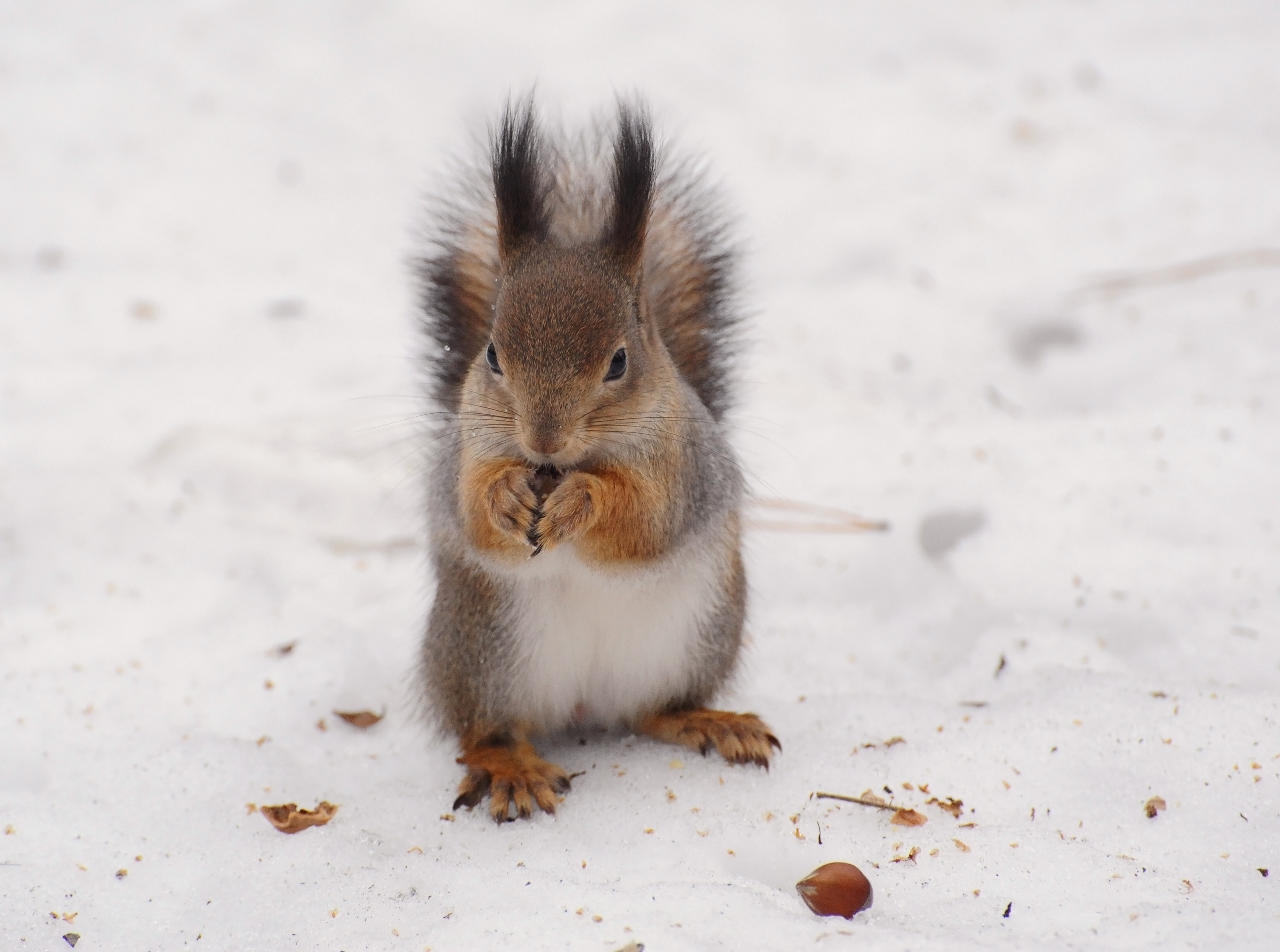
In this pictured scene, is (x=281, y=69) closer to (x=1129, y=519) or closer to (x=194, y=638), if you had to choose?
(x=194, y=638)

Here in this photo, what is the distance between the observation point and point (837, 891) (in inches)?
57.5

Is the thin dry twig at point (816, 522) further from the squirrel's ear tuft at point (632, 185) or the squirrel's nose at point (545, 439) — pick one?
the squirrel's nose at point (545, 439)

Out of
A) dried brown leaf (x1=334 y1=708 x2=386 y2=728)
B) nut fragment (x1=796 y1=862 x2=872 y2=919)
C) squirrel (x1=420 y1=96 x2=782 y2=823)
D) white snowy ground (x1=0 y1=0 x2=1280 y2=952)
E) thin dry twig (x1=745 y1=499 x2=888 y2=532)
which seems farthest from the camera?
thin dry twig (x1=745 y1=499 x2=888 y2=532)

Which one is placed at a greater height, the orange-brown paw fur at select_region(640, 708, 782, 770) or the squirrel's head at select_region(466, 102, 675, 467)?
the squirrel's head at select_region(466, 102, 675, 467)

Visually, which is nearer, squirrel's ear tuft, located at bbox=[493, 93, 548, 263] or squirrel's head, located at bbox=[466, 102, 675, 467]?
squirrel's head, located at bbox=[466, 102, 675, 467]

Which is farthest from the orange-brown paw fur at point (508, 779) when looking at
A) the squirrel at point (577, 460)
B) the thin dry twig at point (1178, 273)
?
the thin dry twig at point (1178, 273)

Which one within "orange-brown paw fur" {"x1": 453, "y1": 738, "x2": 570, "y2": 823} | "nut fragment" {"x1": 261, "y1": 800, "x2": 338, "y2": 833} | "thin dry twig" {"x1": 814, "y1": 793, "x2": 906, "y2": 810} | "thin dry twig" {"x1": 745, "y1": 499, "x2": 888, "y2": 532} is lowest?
"nut fragment" {"x1": 261, "y1": 800, "x2": 338, "y2": 833}

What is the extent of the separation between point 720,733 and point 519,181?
0.87 m

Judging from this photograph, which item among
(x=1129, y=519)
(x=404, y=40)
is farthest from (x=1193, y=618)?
(x=404, y=40)

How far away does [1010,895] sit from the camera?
1.48 meters

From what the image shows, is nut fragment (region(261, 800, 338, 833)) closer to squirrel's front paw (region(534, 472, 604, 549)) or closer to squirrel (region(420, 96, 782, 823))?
squirrel (region(420, 96, 782, 823))

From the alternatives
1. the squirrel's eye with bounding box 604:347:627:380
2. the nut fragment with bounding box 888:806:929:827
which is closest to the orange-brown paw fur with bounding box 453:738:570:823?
the nut fragment with bounding box 888:806:929:827

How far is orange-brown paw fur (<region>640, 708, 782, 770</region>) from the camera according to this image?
186 centimetres

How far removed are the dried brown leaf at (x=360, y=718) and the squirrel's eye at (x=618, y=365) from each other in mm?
804
